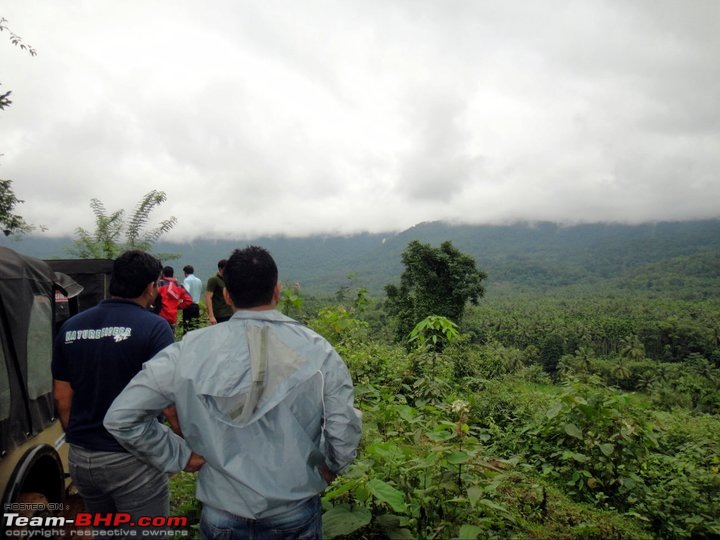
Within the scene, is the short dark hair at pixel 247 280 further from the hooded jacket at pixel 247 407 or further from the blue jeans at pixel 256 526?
the blue jeans at pixel 256 526

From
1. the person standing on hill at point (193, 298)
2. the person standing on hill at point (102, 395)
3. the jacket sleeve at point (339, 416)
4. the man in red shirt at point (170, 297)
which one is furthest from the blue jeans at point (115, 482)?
the person standing on hill at point (193, 298)

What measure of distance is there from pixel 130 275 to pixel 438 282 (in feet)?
105

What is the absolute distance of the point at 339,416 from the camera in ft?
5.93

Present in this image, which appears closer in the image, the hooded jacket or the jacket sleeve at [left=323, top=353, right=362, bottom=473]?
the hooded jacket

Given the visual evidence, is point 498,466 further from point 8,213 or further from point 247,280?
point 8,213

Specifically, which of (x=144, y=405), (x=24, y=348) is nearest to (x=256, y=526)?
(x=144, y=405)

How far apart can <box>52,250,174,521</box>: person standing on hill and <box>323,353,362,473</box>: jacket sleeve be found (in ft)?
3.95

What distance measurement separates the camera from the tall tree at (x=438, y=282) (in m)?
32.6

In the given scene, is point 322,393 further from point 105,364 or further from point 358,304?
point 358,304

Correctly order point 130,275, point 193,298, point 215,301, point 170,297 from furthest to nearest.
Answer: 1. point 193,298
2. point 215,301
3. point 170,297
4. point 130,275

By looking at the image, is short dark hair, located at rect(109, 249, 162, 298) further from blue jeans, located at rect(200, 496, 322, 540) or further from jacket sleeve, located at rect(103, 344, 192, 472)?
blue jeans, located at rect(200, 496, 322, 540)

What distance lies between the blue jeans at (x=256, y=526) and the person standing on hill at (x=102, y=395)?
2.54 ft

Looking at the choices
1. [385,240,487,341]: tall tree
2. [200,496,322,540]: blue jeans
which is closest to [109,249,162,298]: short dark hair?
[200,496,322,540]: blue jeans

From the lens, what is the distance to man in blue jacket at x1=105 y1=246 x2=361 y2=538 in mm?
1688
